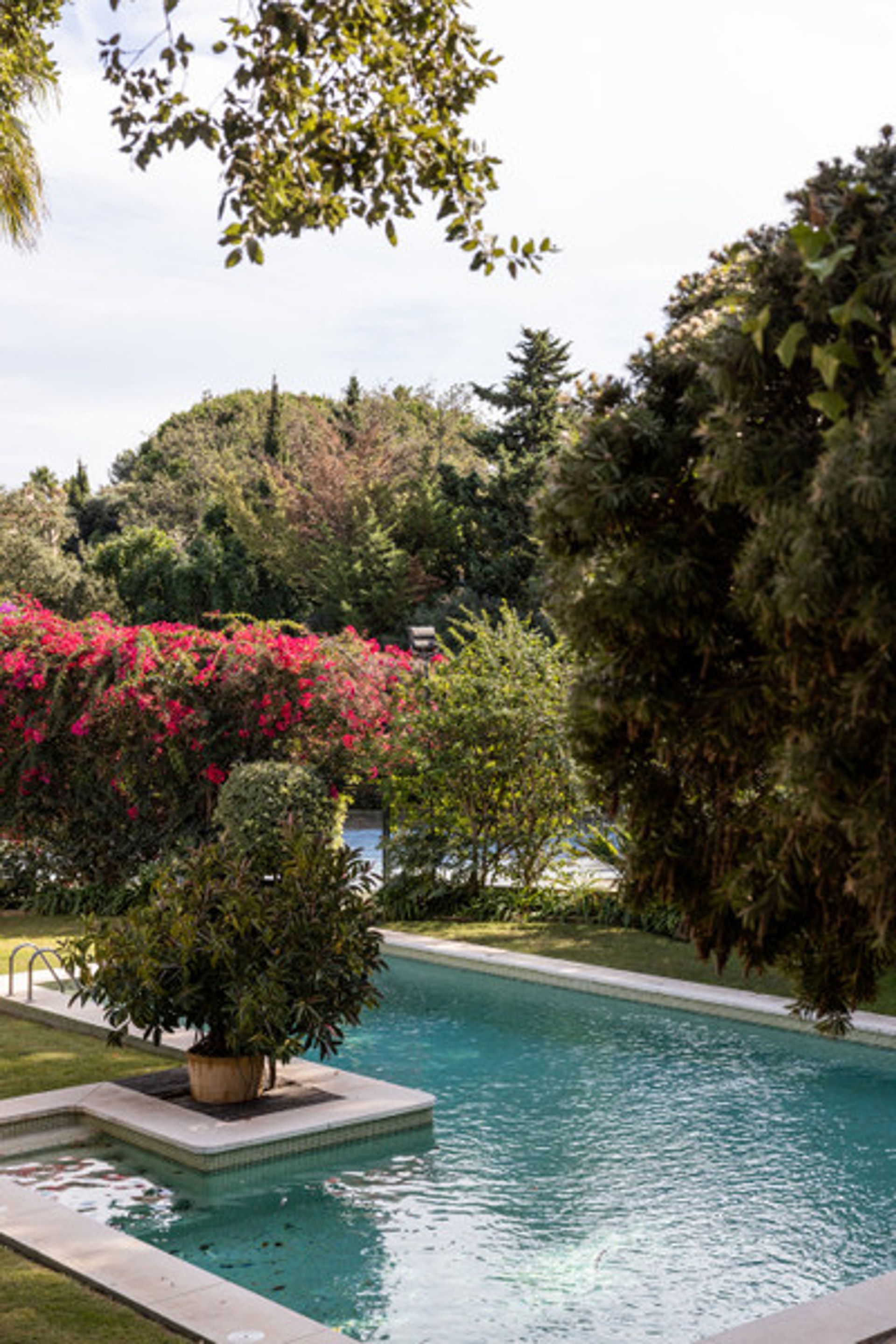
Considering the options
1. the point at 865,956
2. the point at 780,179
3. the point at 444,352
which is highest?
the point at 444,352

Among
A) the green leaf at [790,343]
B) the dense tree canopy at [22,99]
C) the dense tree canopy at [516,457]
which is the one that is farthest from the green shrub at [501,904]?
the dense tree canopy at [516,457]

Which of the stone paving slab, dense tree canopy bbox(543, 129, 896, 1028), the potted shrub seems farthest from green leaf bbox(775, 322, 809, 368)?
the potted shrub

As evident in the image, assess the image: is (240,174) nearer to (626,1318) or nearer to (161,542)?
(626,1318)

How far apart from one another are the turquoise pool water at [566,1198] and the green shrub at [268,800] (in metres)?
4.02

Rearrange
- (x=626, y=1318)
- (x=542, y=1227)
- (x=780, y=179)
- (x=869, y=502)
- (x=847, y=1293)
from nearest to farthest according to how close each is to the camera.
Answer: (x=869, y=502), (x=780, y=179), (x=847, y=1293), (x=626, y=1318), (x=542, y=1227)

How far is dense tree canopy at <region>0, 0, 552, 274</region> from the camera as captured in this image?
20.4 feet

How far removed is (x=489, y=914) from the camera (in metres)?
15.5

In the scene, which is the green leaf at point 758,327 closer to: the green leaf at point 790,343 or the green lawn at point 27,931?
the green leaf at point 790,343

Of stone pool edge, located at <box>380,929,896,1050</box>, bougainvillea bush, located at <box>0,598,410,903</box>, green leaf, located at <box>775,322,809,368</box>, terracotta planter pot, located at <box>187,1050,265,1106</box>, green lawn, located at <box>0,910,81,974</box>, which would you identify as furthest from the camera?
bougainvillea bush, located at <box>0,598,410,903</box>

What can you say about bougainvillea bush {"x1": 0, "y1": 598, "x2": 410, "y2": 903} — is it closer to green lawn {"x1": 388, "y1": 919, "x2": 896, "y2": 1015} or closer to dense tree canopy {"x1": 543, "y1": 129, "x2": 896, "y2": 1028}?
green lawn {"x1": 388, "y1": 919, "x2": 896, "y2": 1015}

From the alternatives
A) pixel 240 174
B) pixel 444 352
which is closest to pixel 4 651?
pixel 240 174

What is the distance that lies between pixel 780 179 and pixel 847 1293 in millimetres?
4201

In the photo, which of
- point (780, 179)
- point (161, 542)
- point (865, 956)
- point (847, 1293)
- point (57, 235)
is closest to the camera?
point (780, 179)

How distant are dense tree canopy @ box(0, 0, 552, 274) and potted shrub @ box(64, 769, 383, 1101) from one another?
353 centimetres
